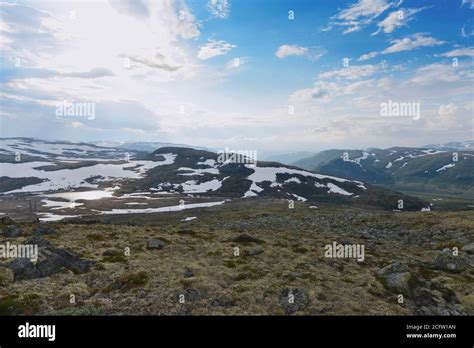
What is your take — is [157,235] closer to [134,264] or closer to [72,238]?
[72,238]

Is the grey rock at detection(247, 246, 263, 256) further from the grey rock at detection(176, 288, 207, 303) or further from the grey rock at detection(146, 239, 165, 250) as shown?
the grey rock at detection(176, 288, 207, 303)

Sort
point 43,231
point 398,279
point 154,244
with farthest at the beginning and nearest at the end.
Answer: point 43,231 < point 154,244 < point 398,279

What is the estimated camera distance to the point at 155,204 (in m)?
167

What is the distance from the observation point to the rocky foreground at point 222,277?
2050cm

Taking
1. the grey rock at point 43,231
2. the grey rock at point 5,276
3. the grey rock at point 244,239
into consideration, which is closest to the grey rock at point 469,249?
the grey rock at point 244,239

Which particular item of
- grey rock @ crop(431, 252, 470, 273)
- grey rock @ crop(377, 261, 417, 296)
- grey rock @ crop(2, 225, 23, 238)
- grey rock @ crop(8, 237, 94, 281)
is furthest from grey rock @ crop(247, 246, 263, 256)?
grey rock @ crop(2, 225, 23, 238)

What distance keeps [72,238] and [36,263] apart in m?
11.7

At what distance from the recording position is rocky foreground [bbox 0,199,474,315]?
20500mm

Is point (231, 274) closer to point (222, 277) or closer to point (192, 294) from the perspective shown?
point (222, 277)

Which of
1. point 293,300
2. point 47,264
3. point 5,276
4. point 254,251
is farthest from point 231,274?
point 5,276

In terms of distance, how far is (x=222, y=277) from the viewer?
25562mm

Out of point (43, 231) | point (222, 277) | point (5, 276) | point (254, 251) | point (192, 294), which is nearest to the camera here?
point (192, 294)

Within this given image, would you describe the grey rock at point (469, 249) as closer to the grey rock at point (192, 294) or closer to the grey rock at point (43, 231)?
the grey rock at point (192, 294)

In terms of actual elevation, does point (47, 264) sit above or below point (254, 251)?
above
